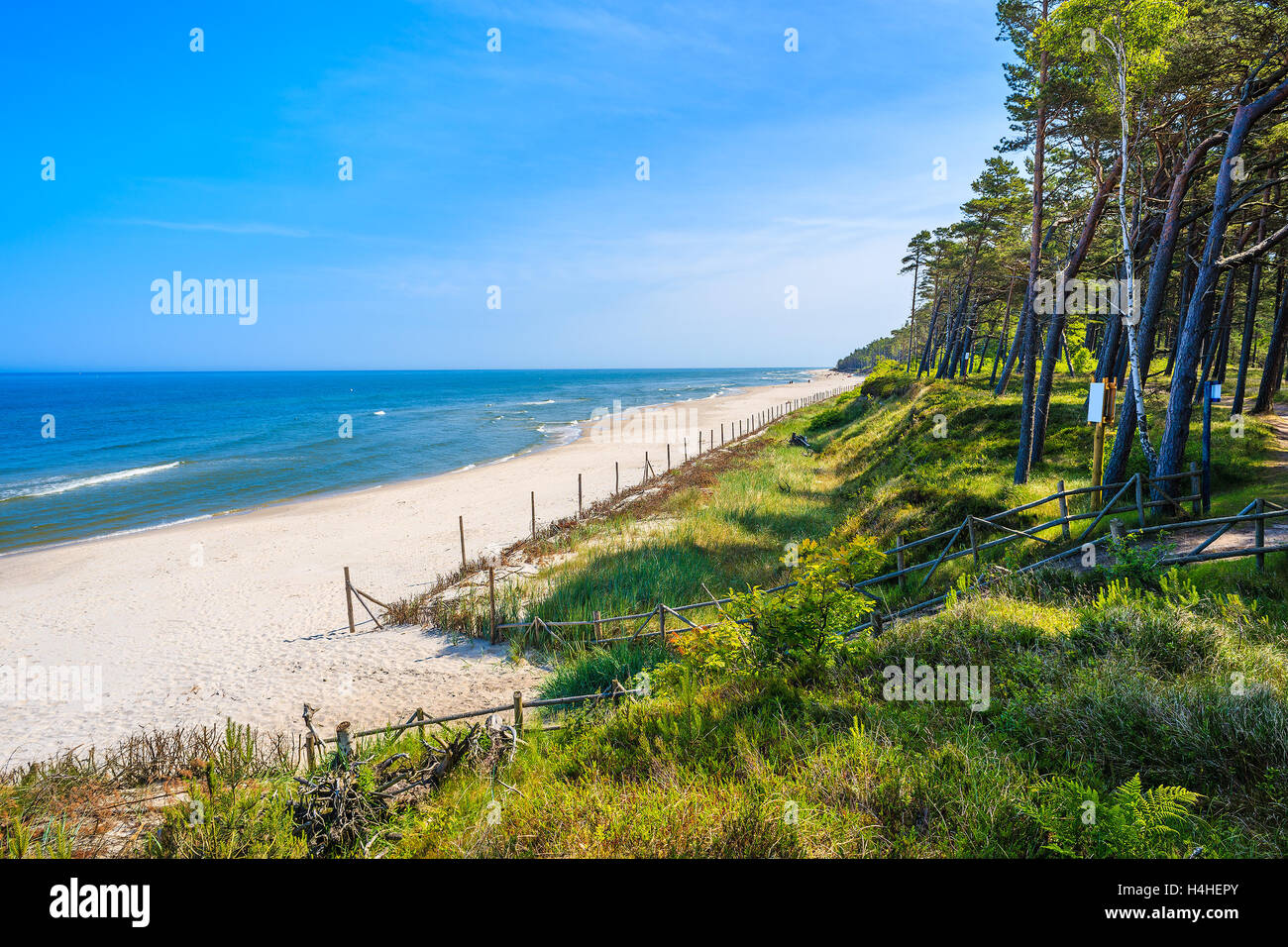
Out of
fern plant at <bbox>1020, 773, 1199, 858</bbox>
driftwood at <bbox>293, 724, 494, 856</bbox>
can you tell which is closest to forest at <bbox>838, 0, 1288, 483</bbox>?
fern plant at <bbox>1020, 773, 1199, 858</bbox>

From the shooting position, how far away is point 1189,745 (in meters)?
4.36

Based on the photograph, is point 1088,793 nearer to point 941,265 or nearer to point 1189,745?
point 1189,745

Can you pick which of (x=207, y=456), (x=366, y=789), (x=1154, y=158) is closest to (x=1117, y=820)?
(x=366, y=789)

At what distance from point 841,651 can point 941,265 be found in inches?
1619

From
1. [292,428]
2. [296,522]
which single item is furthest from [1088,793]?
[292,428]

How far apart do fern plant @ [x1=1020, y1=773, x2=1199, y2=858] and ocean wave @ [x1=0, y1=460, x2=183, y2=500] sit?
159 ft

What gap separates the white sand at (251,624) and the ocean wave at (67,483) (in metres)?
15.3

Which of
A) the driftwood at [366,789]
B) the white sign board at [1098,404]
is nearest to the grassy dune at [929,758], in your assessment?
the driftwood at [366,789]

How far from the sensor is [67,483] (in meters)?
36.2

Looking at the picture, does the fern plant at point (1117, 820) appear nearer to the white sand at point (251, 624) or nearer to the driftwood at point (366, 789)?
the driftwood at point (366, 789)

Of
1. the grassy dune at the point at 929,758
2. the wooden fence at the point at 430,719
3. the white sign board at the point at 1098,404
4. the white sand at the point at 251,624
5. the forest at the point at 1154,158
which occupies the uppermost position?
the forest at the point at 1154,158

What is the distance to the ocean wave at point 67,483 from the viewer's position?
3349cm

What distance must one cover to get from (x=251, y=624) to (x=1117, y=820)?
712 inches

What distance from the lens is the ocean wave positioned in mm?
33494
